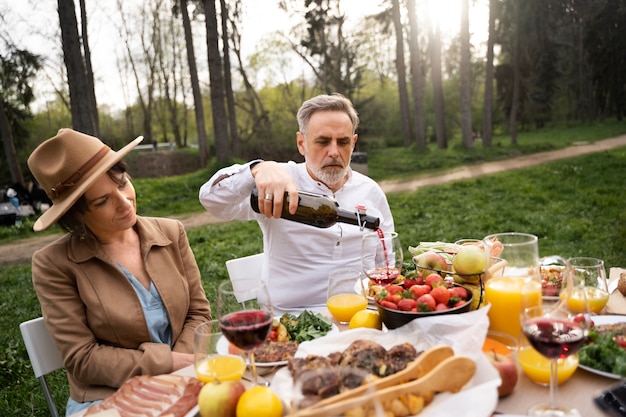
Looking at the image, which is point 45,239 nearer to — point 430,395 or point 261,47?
point 430,395

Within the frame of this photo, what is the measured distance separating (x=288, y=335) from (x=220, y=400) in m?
0.54

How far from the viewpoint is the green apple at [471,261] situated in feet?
5.93

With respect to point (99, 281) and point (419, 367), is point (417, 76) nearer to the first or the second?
point (99, 281)

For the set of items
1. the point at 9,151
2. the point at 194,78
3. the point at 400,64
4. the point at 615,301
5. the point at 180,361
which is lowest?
the point at 180,361

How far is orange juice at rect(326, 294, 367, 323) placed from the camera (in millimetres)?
1997

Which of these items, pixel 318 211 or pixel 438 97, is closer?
pixel 318 211

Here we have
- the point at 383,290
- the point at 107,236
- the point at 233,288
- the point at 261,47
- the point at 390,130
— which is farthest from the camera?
the point at 390,130

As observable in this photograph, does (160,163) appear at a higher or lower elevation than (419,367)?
higher

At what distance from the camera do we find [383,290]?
1.79 meters

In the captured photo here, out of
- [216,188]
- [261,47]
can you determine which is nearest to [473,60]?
[261,47]

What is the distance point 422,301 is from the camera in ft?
5.38

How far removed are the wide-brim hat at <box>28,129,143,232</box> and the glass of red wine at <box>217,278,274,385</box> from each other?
39.9 inches

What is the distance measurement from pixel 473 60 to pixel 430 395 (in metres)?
35.1

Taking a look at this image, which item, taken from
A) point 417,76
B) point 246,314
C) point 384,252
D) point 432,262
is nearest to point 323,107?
point 384,252
